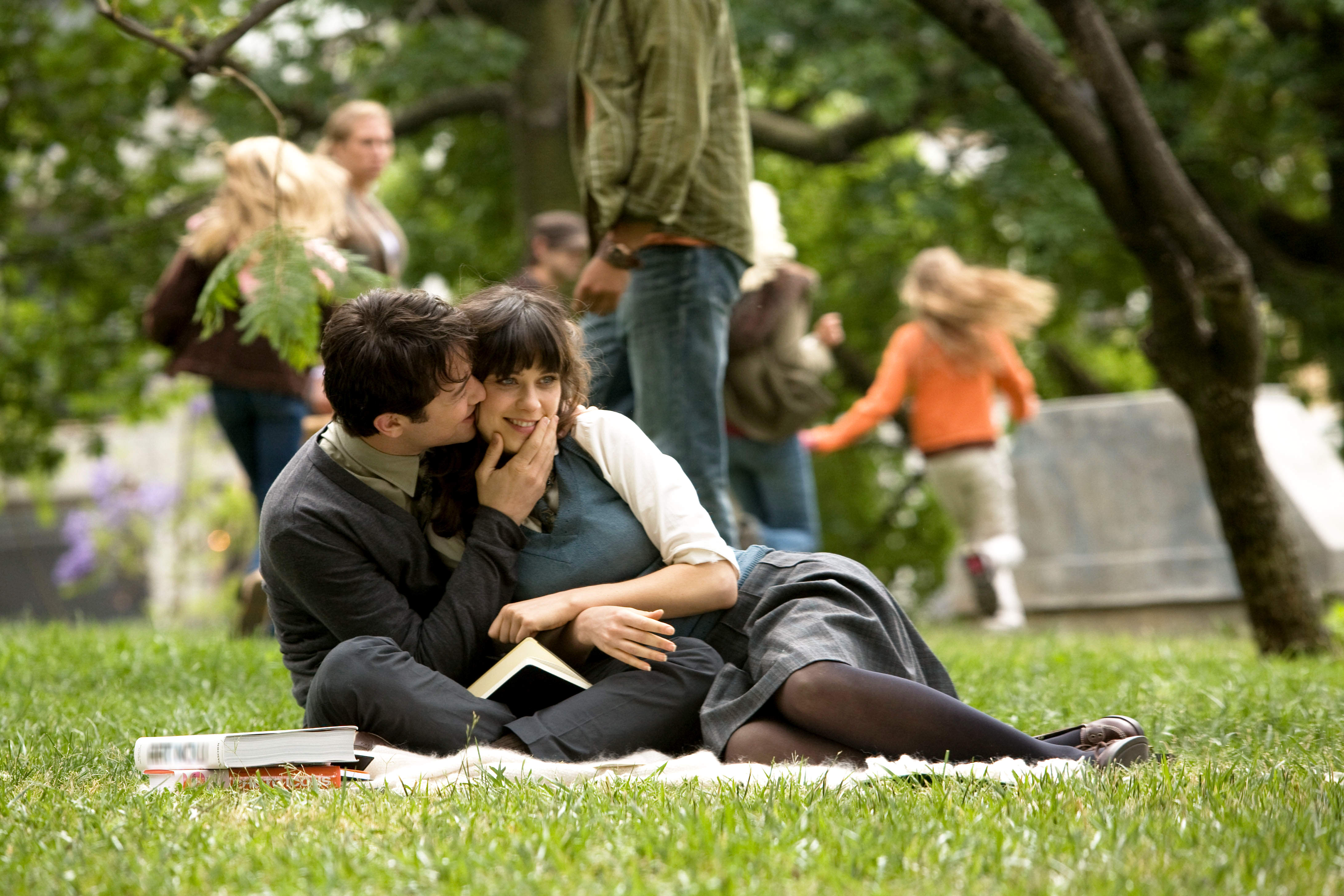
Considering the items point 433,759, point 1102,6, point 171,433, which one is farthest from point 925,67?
point 171,433

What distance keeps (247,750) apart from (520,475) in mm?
839

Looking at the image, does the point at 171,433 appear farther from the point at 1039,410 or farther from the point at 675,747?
the point at 675,747

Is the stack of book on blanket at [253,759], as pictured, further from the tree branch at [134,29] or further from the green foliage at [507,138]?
the green foliage at [507,138]

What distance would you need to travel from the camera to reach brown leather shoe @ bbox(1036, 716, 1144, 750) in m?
3.03

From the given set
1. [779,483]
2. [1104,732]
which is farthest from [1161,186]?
[1104,732]

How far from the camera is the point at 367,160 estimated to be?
19.7 feet

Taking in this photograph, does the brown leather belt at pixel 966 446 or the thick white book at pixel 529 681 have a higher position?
the thick white book at pixel 529 681

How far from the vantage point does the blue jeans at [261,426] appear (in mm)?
5590

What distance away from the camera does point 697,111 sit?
4.27m

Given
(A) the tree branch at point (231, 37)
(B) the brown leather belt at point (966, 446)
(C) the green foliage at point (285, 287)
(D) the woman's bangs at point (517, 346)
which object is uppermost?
(A) the tree branch at point (231, 37)

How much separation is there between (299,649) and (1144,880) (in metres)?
2.12

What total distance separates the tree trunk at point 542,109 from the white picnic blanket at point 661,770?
25.4ft

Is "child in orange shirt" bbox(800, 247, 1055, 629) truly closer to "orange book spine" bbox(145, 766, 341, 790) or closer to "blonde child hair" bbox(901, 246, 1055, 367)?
"blonde child hair" bbox(901, 246, 1055, 367)

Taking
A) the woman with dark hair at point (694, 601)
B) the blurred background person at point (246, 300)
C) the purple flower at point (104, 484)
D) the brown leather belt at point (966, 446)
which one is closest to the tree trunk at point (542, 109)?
the brown leather belt at point (966, 446)
